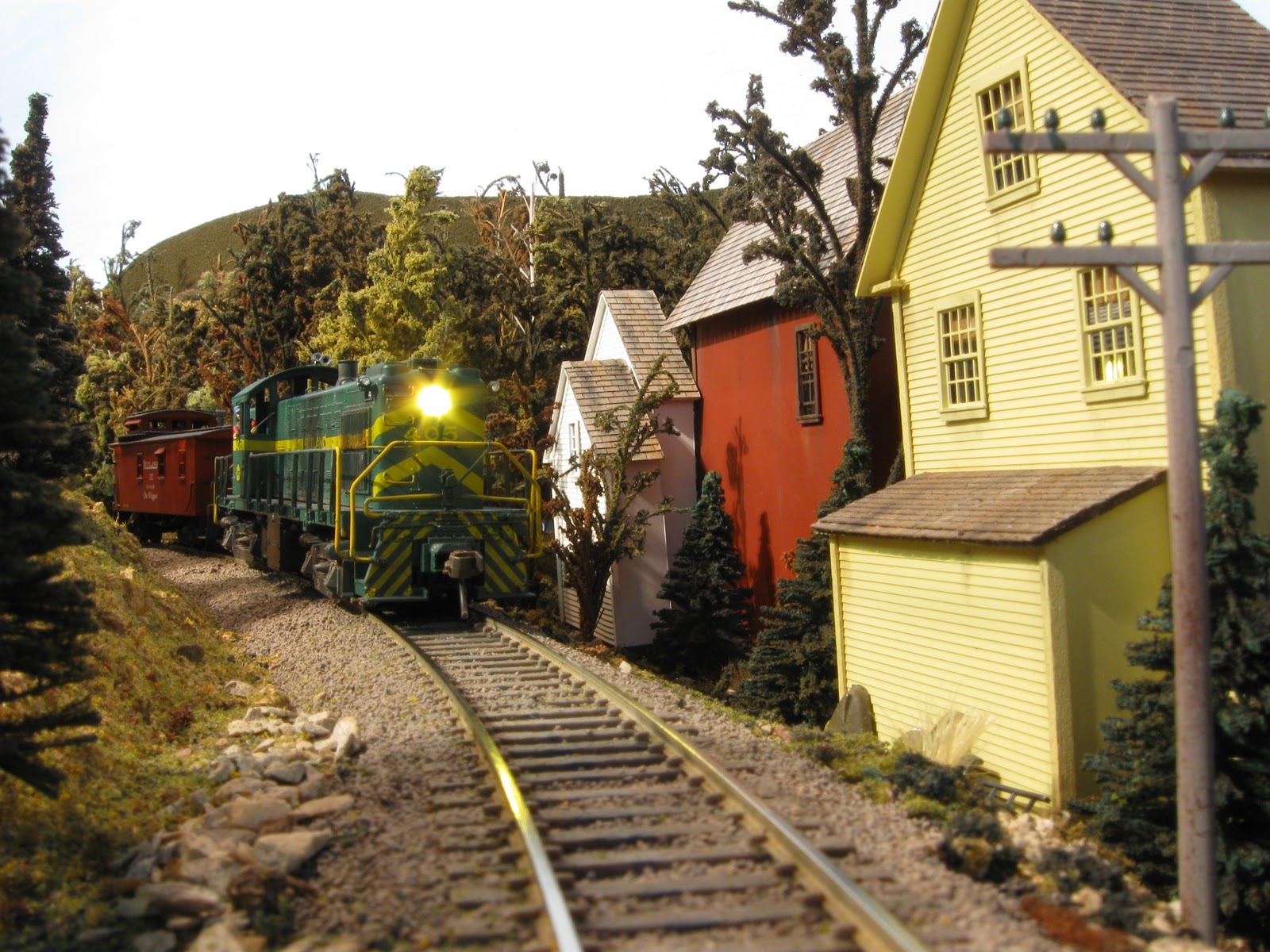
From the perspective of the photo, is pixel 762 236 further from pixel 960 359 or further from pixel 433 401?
pixel 433 401

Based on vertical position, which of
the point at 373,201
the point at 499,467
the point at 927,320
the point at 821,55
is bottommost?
the point at 499,467

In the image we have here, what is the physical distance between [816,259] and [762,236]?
542 cm

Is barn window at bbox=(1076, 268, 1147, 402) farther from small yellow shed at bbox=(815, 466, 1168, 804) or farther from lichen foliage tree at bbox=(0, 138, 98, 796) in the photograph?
lichen foliage tree at bbox=(0, 138, 98, 796)

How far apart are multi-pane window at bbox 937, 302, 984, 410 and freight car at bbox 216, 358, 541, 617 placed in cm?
598

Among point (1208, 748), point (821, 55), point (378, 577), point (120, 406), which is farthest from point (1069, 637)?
point (120, 406)

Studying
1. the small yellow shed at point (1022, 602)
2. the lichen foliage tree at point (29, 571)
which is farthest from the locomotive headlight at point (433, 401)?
the lichen foliage tree at point (29, 571)

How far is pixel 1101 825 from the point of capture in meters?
9.37

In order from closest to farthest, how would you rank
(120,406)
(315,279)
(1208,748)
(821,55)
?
(1208,748) < (821,55) < (315,279) < (120,406)

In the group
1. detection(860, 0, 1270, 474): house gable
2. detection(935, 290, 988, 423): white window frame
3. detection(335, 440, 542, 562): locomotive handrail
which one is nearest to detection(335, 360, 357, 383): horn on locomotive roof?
detection(335, 440, 542, 562): locomotive handrail

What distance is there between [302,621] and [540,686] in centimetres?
577

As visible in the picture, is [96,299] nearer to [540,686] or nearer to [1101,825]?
[540,686]

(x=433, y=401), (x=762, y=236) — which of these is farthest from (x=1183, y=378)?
(x=762, y=236)

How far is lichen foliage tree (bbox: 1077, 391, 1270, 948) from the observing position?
857 centimetres

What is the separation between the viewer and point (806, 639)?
17.2 metres
